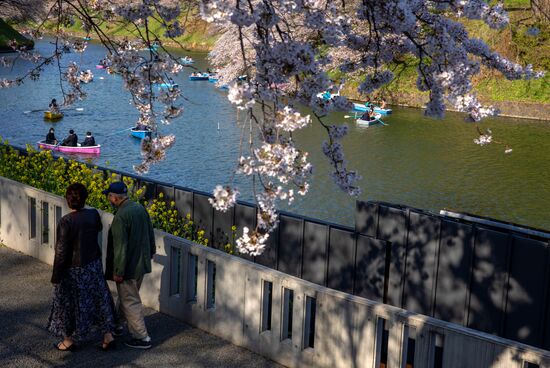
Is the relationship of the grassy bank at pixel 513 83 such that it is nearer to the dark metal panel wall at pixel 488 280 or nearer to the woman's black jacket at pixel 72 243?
the dark metal panel wall at pixel 488 280

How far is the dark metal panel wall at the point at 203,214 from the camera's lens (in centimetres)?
1334

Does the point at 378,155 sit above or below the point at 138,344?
above

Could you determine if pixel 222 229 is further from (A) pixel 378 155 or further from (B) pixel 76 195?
(A) pixel 378 155

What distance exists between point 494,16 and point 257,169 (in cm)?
266

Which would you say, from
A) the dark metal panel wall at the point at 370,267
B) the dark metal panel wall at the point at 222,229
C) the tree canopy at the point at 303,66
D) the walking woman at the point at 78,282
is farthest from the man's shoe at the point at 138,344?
the dark metal panel wall at the point at 222,229

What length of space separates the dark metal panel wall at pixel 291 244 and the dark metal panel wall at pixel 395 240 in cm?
141

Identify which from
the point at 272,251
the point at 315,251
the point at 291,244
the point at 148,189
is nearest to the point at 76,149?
the point at 148,189

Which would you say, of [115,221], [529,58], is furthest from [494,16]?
[529,58]

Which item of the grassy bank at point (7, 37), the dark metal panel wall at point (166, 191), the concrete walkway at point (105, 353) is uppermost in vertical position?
the grassy bank at point (7, 37)

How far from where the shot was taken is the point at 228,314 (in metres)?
9.46

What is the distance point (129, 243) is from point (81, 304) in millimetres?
840

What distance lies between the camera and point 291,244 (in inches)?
488

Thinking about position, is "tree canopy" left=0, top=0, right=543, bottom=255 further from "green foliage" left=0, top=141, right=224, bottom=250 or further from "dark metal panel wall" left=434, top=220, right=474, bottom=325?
"green foliage" left=0, top=141, right=224, bottom=250

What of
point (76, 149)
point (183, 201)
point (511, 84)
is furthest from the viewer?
point (511, 84)
